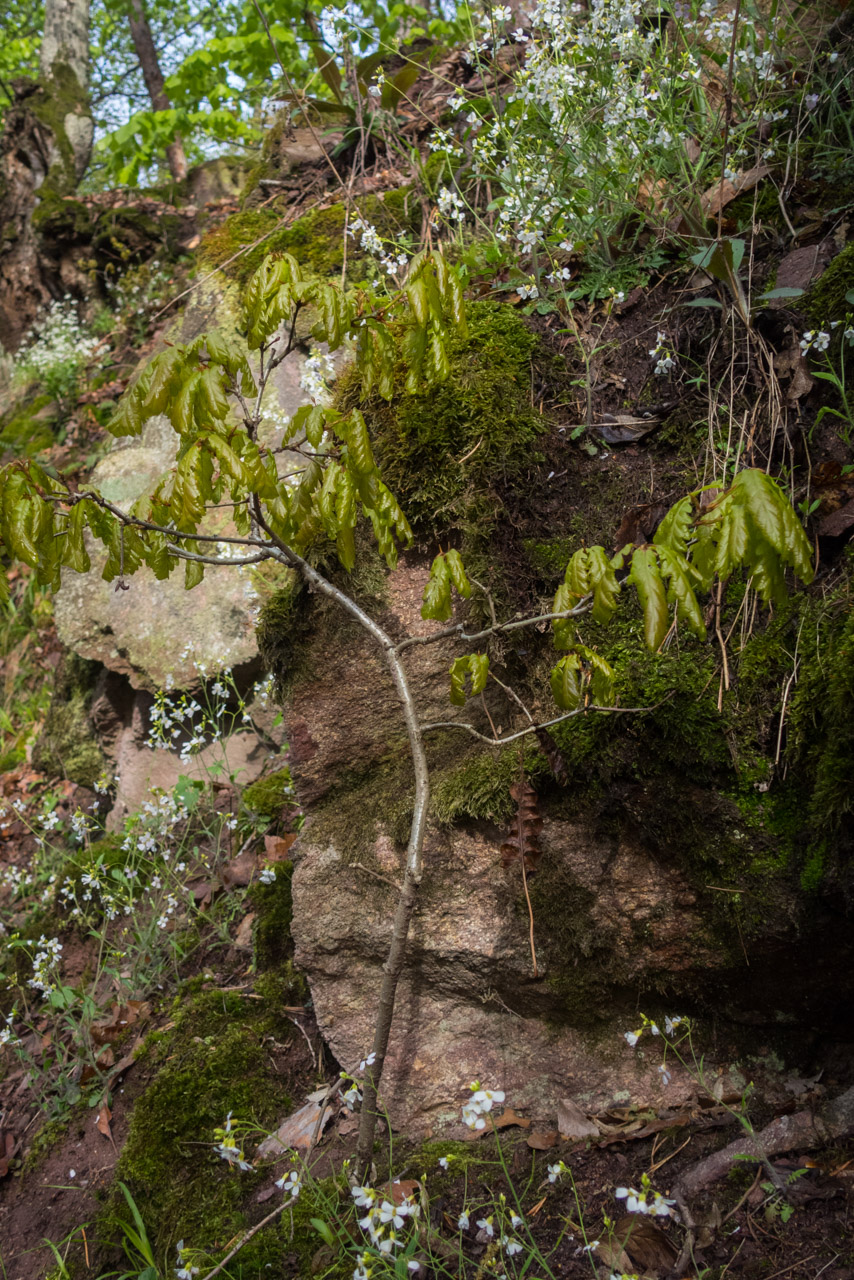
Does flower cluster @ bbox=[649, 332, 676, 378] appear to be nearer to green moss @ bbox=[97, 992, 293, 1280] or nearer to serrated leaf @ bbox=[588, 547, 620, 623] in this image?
serrated leaf @ bbox=[588, 547, 620, 623]

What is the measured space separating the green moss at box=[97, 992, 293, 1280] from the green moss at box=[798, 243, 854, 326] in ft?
10.0

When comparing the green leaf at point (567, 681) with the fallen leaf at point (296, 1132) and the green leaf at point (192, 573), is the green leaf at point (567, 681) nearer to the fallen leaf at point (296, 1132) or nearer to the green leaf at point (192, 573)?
the green leaf at point (192, 573)

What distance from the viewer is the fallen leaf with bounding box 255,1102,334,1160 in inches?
88.7

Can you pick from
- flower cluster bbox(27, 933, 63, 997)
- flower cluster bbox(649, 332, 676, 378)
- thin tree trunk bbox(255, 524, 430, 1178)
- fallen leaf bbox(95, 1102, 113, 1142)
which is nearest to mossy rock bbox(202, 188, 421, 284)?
flower cluster bbox(649, 332, 676, 378)

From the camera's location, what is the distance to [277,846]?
10.9 feet

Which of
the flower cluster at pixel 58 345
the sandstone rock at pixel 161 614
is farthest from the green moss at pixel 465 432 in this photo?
the flower cluster at pixel 58 345

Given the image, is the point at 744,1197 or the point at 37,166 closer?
the point at 744,1197

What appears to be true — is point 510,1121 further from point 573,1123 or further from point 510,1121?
point 573,1123

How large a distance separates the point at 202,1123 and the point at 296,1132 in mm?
335

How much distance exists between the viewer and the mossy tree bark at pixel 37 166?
24.1 feet

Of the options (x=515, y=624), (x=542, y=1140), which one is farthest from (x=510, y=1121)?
(x=515, y=624)

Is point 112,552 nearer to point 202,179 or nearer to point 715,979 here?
point 715,979

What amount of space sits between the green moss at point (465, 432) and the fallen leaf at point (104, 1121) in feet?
8.04

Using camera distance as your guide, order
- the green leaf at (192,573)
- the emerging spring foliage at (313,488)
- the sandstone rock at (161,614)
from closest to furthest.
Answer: the emerging spring foliage at (313,488) < the green leaf at (192,573) < the sandstone rock at (161,614)
